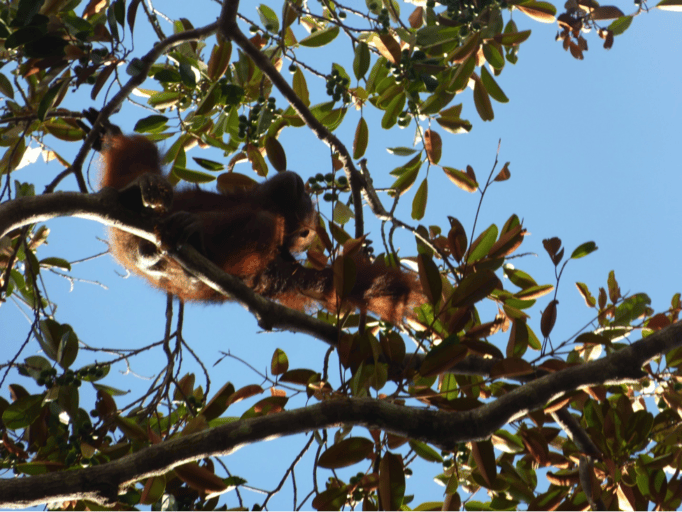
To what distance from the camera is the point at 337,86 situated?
238cm

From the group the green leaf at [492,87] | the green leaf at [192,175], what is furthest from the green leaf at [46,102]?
the green leaf at [492,87]

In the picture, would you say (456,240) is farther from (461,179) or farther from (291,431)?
(291,431)

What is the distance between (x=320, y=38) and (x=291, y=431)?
178 centimetres

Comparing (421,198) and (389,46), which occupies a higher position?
(389,46)

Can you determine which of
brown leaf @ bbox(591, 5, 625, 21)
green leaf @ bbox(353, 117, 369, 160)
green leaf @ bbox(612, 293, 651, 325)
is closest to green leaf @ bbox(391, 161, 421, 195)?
green leaf @ bbox(353, 117, 369, 160)

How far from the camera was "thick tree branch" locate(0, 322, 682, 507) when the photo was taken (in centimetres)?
120

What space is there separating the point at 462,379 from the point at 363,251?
0.67 meters

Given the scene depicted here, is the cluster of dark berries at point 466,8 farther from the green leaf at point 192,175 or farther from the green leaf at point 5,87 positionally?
the green leaf at point 5,87

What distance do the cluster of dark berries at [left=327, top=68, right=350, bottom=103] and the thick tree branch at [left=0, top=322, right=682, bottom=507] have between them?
1.48m

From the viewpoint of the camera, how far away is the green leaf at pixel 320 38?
2434 millimetres

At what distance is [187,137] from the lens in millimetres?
2623

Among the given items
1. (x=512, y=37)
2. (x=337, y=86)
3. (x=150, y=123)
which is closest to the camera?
(x=512, y=37)

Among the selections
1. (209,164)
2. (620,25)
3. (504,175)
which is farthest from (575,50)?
(209,164)

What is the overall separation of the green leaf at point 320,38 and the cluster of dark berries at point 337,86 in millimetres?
142
